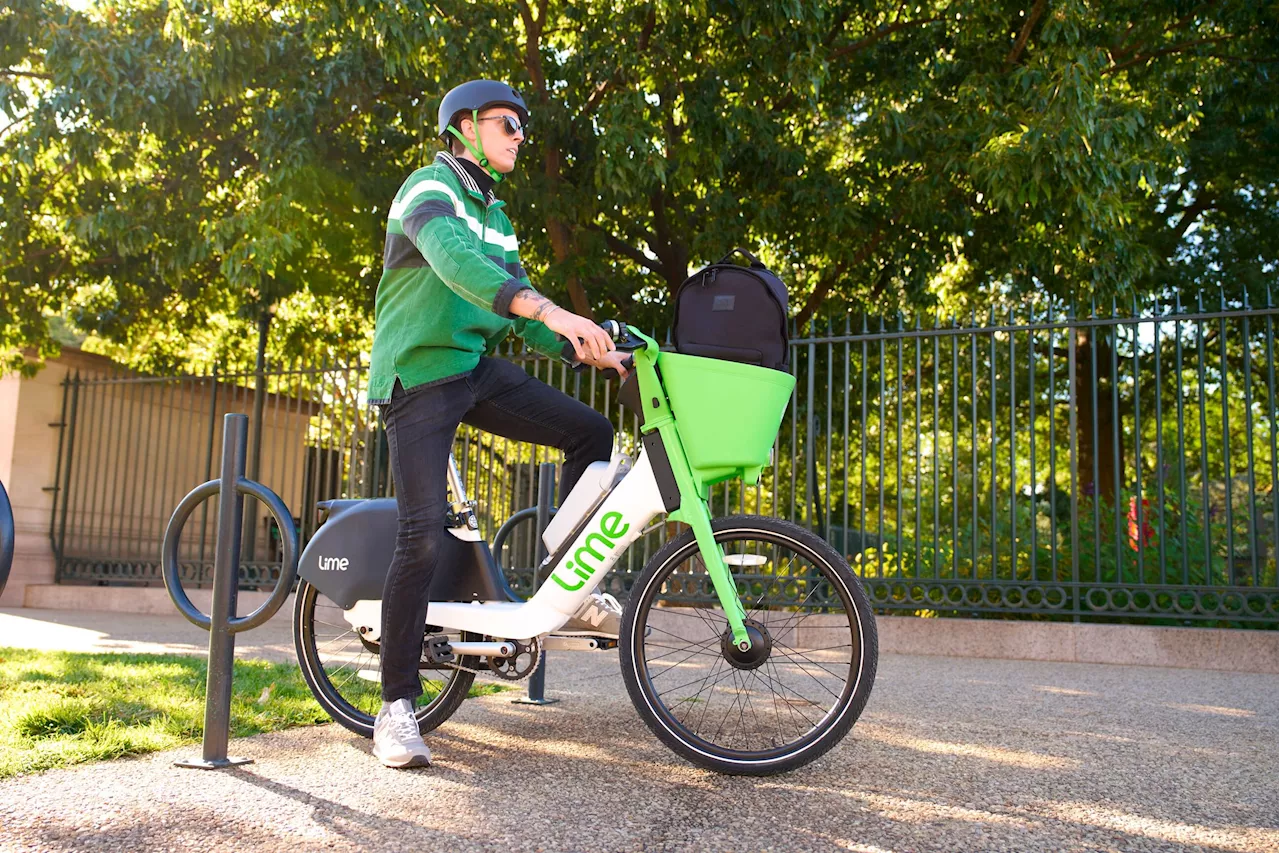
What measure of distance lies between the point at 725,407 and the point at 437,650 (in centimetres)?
117

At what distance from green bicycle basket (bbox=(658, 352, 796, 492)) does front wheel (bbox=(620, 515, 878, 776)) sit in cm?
20

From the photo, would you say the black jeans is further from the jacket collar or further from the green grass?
the green grass

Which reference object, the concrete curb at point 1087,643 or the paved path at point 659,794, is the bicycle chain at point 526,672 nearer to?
the paved path at point 659,794

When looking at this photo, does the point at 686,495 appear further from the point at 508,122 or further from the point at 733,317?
the point at 508,122

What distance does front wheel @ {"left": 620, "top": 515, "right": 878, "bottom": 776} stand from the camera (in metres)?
2.88

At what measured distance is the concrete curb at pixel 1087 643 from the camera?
6.72 metres

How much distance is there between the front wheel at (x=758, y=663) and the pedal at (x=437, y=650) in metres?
0.56

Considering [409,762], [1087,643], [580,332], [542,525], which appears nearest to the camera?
[580,332]

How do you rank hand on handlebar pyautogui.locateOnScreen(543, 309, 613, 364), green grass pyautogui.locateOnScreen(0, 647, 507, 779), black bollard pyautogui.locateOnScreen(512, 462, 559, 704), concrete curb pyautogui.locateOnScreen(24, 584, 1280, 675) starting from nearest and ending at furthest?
1. hand on handlebar pyautogui.locateOnScreen(543, 309, 613, 364)
2. green grass pyautogui.locateOnScreen(0, 647, 507, 779)
3. black bollard pyautogui.locateOnScreen(512, 462, 559, 704)
4. concrete curb pyautogui.locateOnScreen(24, 584, 1280, 675)

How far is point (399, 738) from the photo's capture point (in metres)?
3.01

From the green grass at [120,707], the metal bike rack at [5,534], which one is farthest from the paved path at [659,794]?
the metal bike rack at [5,534]

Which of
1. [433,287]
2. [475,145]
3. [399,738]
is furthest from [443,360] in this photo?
[399,738]

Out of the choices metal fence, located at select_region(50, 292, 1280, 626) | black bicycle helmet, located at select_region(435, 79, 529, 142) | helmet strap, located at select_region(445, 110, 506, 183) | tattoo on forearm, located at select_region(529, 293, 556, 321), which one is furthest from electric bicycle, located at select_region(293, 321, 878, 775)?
metal fence, located at select_region(50, 292, 1280, 626)

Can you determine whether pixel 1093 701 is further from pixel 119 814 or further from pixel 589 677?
pixel 119 814
